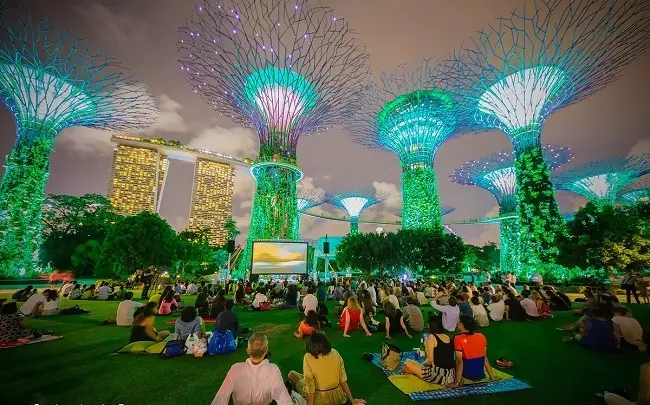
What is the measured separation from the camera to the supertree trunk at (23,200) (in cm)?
2531

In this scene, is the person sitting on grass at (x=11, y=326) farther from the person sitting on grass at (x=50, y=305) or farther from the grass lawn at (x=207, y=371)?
the person sitting on grass at (x=50, y=305)

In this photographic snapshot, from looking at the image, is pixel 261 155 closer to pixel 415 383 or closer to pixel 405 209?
pixel 405 209

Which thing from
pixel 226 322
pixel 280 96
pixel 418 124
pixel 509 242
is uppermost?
pixel 418 124

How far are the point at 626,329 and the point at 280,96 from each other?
1204 inches

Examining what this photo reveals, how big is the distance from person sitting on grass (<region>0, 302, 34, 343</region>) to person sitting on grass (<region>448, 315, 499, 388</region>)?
10419 mm

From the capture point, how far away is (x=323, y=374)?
388 centimetres

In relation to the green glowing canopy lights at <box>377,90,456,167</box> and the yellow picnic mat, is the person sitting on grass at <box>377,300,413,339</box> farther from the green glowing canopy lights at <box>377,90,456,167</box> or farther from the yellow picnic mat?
the green glowing canopy lights at <box>377,90,456,167</box>

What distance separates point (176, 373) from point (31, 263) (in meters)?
31.8

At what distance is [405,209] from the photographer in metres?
41.4

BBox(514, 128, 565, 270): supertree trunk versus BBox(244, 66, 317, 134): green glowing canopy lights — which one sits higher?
BBox(244, 66, 317, 134): green glowing canopy lights

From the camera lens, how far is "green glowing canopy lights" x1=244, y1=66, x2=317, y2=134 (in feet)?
97.2

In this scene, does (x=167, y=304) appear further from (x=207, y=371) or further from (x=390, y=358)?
(x=390, y=358)

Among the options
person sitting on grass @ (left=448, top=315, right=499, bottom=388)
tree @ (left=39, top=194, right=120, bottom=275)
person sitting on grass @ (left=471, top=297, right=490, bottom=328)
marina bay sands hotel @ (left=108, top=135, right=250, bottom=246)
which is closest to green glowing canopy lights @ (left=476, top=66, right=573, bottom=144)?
person sitting on grass @ (left=471, top=297, right=490, bottom=328)

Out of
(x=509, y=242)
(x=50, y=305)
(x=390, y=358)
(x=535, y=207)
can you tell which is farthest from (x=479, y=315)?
(x=509, y=242)
